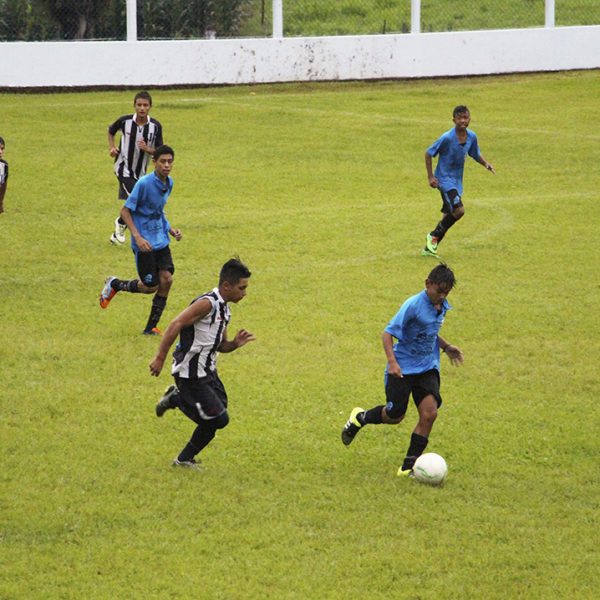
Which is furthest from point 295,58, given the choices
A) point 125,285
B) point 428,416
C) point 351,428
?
point 428,416

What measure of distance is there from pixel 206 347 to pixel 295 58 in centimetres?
2080

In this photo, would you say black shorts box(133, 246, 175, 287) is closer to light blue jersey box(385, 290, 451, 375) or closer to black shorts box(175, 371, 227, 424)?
black shorts box(175, 371, 227, 424)

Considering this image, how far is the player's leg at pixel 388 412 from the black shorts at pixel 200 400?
1.16 m

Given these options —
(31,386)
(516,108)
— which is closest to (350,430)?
(31,386)

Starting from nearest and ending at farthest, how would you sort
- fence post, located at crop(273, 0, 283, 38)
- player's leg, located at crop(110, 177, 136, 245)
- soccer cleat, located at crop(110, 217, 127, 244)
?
player's leg, located at crop(110, 177, 136, 245) → soccer cleat, located at crop(110, 217, 127, 244) → fence post, located at crop(273, 0, 283, 38)

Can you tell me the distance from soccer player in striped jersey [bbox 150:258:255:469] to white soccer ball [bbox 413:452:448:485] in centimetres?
149

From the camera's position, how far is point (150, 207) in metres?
12.7

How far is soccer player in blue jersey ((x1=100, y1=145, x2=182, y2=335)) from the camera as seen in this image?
12.5 m

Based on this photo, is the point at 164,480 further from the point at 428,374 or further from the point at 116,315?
the point at 116,315

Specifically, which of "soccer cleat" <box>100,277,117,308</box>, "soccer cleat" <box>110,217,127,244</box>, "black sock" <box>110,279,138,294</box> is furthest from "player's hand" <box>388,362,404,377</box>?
"soccer cleat" <box>110,217,127,244</box>

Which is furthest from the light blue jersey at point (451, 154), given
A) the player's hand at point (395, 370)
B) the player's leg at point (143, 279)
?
the player's hand at point (395, 370)

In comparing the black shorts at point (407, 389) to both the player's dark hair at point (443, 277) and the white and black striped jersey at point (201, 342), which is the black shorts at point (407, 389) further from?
the white and black striped jersey at point (201, 342)

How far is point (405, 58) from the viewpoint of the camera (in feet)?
96.7

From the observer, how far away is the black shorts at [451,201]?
54.3 feet
